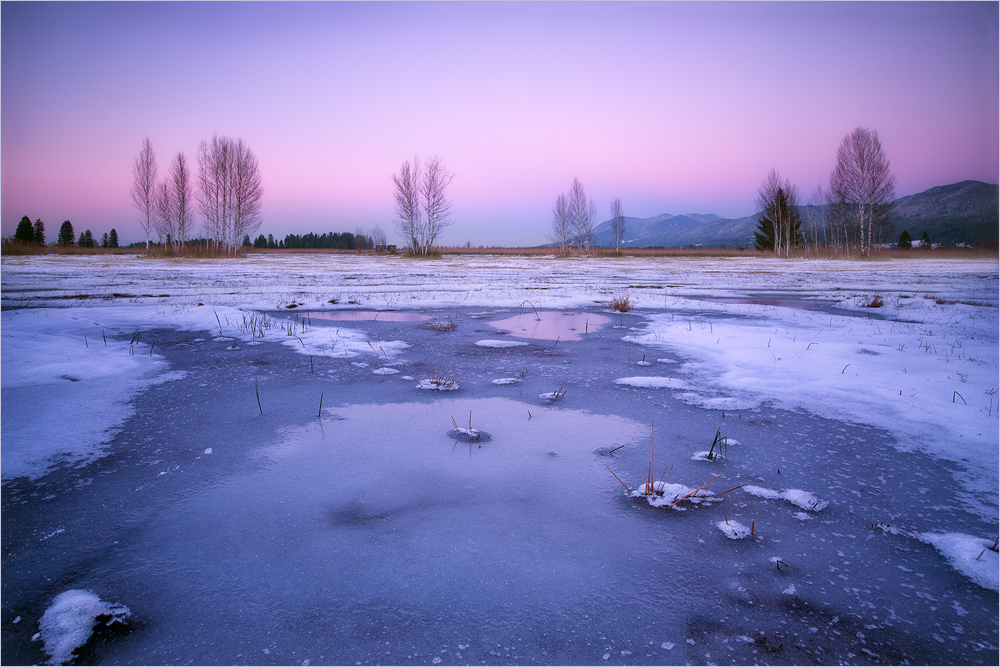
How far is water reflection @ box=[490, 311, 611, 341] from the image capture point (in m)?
5.39

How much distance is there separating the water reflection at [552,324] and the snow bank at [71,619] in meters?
4.24

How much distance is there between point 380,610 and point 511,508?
0.61 metres

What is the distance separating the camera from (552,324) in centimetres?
618

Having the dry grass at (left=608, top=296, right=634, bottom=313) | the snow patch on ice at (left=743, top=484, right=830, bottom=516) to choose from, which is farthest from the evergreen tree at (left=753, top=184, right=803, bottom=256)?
the snow patch on ice at (left=743, top=484, right=830, bottom=516)

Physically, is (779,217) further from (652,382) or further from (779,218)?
(652,382)

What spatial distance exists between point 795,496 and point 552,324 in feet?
14.7

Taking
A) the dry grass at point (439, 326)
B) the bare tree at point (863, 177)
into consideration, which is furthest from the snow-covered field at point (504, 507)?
the bare tree at point (863, 177)

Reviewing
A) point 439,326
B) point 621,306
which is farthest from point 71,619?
point 621,306

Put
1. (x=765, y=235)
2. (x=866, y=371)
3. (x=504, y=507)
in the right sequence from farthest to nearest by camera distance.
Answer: (x=765, y=235) → (x=866, y=371) → (x=504, y=507)

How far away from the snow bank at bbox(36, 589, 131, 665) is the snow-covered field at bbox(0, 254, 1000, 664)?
0.08 feet

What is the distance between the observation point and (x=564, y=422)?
259cm

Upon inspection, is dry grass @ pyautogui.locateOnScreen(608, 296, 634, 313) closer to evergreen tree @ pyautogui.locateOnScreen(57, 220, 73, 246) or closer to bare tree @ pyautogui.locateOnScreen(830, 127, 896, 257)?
bare tree @ pyautogui.locateOnScreen(830, 127, 896, 257)

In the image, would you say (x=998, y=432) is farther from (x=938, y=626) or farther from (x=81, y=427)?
(x=81, y=427)

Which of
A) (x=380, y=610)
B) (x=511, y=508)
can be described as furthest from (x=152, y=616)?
(x=511, y=508)
